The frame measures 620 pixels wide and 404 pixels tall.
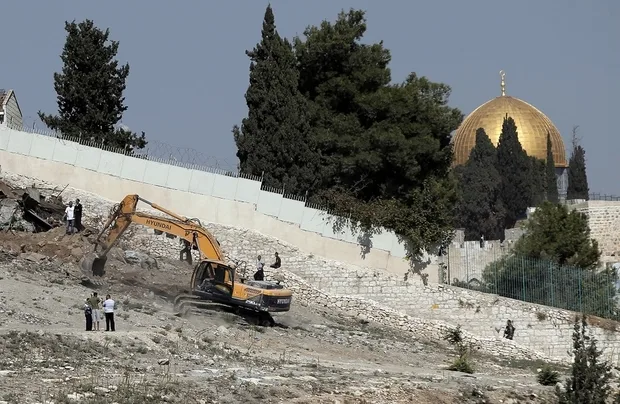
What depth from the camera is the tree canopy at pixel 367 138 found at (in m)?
41.9

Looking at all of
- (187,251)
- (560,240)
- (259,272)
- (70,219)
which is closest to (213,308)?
(187,251)

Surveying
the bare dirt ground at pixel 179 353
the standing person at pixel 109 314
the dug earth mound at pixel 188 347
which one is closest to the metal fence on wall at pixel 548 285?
the dug earth mound at pixel 188 347

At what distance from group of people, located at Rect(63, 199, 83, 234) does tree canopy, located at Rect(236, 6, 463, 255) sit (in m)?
6.64

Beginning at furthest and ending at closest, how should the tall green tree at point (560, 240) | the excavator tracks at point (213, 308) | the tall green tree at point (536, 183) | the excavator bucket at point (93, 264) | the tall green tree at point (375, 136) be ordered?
the tall green tree at point (536, 183) → the tall green tree at point (560, 240) → the tall green tree at point (375, 136) → the excavator bucket at point (93, 264) → the excavator tracks at point (213, 308)

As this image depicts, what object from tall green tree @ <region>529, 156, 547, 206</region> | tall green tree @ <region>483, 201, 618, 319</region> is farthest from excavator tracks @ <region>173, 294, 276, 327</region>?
tall green tree @ <region>529, 156, 547, 206</region>

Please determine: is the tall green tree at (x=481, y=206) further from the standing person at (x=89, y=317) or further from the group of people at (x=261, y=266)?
the standing person at (x=89, y=317)

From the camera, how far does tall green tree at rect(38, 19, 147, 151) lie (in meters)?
44.8

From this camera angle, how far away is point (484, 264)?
4881 centimetres

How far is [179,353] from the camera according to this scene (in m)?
27.5

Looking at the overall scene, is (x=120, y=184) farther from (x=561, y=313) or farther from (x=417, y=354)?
(x=561, y=313)

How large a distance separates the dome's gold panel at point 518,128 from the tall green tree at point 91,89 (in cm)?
4592

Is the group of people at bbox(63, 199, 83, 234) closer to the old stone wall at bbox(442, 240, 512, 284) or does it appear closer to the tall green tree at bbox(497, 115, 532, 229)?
the old stone wall at bbox(442, 240, 512, 284)

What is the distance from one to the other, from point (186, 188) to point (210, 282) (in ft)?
22.9

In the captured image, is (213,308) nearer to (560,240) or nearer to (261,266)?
(261,266)
